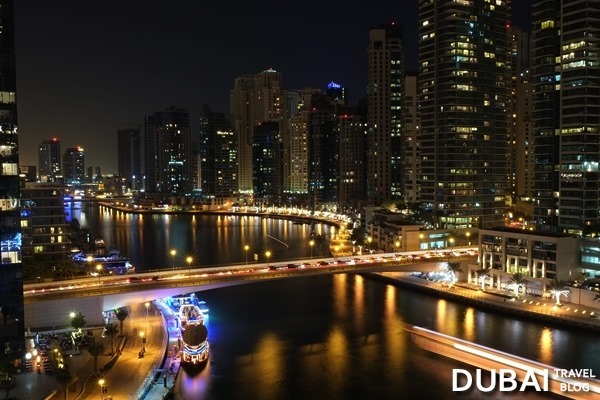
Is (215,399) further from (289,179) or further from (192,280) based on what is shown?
(289,179)

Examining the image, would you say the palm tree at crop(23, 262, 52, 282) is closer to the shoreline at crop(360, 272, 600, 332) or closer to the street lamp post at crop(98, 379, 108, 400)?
the street lamp post at crop(98, 379, 108, 400)

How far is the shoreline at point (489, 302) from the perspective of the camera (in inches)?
915

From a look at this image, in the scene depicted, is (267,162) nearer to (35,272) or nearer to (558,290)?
(35,272)

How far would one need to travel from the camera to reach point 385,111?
70.7 metres

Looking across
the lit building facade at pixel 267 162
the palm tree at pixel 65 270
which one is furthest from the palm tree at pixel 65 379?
the lit building facade at pixel 267 162

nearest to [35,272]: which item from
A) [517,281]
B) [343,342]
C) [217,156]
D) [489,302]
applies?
[343,342]

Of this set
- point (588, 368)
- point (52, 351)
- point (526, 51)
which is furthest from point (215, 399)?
point (526, 51)

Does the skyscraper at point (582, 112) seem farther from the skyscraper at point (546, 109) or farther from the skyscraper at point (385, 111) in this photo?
the skyscraper at point (385, 111)

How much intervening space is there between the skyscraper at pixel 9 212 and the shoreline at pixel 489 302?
770 inches

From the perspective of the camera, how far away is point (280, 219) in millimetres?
85188

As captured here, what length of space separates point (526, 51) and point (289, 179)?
149 feet

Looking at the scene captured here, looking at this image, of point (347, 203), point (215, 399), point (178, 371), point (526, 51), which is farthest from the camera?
point (347, 203)

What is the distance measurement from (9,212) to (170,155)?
11836 centimetres

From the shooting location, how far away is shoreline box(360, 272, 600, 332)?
76.2 feet
